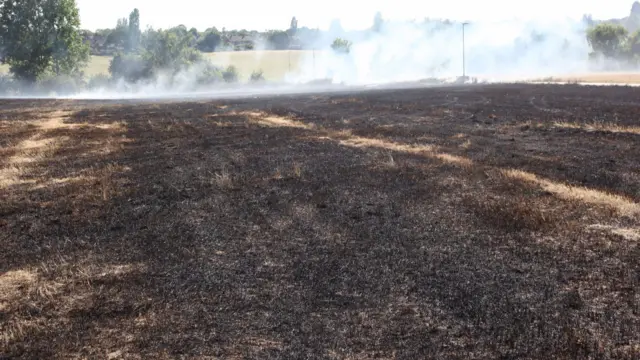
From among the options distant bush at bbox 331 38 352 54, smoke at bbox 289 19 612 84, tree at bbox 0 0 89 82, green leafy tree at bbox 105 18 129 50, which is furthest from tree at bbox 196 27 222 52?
tree at bbox 0 0 89 82

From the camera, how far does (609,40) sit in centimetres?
12862

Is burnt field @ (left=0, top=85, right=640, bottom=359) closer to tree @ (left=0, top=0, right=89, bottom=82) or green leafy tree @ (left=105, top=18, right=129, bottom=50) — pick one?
tree @ (left=0, top=0, right=89, bottom=82)

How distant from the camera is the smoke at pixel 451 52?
132 metres

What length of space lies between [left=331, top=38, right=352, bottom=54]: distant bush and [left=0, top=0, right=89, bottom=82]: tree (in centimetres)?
8156

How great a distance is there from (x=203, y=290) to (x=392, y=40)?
14459cm

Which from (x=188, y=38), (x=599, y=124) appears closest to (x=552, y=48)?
(x=188, y=38)

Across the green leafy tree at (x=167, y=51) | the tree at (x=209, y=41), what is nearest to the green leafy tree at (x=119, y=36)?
the tree at (x=209, y=41)

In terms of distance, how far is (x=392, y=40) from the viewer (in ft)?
473

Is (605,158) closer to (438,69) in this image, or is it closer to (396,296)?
(396,296)

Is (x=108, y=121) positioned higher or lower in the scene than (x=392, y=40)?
lower

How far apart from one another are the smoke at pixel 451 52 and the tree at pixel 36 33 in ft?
194

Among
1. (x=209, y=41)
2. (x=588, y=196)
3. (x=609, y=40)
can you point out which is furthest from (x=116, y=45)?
(x=588, y=196)

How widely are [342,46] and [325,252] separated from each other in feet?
475

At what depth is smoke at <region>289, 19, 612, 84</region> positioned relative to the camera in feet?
433
